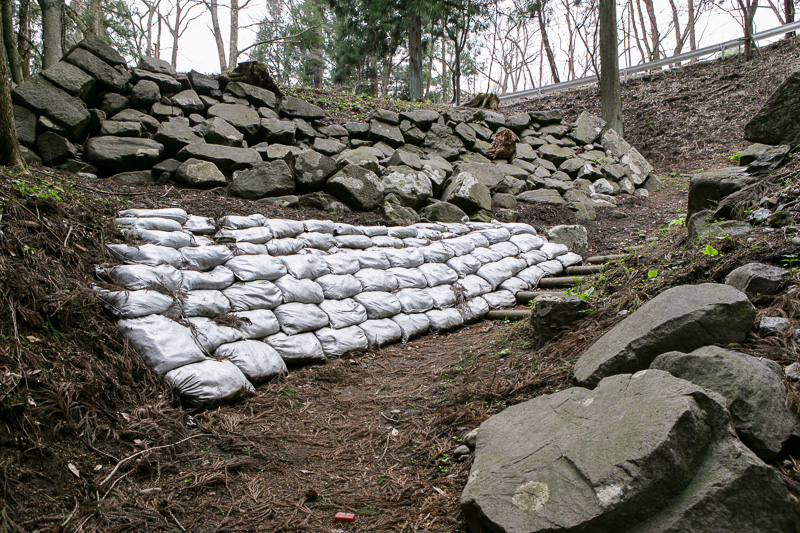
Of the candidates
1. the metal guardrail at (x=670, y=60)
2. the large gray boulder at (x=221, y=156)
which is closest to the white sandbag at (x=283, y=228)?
the large gray boulder at (x=221, y=156)

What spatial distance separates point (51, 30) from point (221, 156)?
538cm

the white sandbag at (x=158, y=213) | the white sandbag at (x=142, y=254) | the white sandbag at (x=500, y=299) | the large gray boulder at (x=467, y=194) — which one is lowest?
the white sandbag at (x=500, y=299)

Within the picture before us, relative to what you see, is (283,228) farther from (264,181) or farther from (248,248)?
(264,181)

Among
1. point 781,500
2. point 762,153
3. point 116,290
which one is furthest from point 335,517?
point 762,153

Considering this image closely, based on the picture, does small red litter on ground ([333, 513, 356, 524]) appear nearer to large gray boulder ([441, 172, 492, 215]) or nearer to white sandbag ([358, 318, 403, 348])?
white sandbag ([358, 318, 403, 348])

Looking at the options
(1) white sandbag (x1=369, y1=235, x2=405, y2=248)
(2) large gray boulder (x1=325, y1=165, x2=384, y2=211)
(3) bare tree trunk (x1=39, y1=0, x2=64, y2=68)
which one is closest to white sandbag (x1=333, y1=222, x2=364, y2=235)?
Answer: (1) white sandbag (x1=369, y1=235, x2=405, y2=248)

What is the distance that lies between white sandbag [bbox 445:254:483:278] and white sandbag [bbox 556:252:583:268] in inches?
46.9

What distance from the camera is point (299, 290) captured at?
12.2ft

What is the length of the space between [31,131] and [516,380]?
552 cm

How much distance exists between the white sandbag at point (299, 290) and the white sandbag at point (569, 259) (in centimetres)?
317

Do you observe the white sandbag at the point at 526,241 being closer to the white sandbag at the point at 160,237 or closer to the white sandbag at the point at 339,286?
the white sandbag at the point at 339,286

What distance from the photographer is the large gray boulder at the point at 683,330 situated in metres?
2.11

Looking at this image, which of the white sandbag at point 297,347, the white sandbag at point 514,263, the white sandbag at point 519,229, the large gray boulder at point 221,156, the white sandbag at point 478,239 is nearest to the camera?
the white sandbag at point 297,347

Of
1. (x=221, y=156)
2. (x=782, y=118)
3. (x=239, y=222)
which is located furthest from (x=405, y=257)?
(x=782, y=118)
